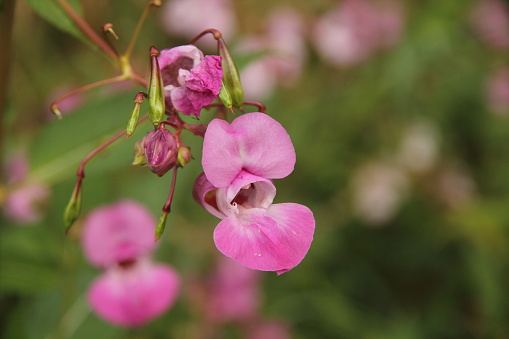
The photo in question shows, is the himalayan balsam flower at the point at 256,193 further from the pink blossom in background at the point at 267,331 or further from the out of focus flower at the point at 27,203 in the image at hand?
the pink blossom in background at the point at 267,331

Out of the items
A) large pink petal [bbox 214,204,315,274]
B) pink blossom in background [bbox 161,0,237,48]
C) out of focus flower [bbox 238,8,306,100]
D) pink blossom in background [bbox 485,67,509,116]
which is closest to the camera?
large pink petal [bbox 214,204,315,274]

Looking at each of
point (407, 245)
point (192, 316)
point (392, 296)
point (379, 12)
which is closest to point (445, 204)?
point (407, 245)

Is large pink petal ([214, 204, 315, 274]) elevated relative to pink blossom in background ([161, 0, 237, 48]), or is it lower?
elevated

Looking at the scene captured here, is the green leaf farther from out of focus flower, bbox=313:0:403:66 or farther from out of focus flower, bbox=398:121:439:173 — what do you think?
out of focus flower, bbox=398:121:439:173

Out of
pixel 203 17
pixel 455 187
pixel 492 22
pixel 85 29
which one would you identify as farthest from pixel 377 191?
pixel 85 29

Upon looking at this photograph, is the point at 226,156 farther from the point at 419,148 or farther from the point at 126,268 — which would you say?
the point at 419,148

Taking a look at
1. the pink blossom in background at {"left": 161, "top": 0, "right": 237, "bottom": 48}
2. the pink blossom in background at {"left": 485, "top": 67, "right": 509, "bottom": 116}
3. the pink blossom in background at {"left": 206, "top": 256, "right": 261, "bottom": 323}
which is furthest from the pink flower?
the pink blossom in background at {"left": 485, "top": 67, "right": 509, "bottom": 116}
